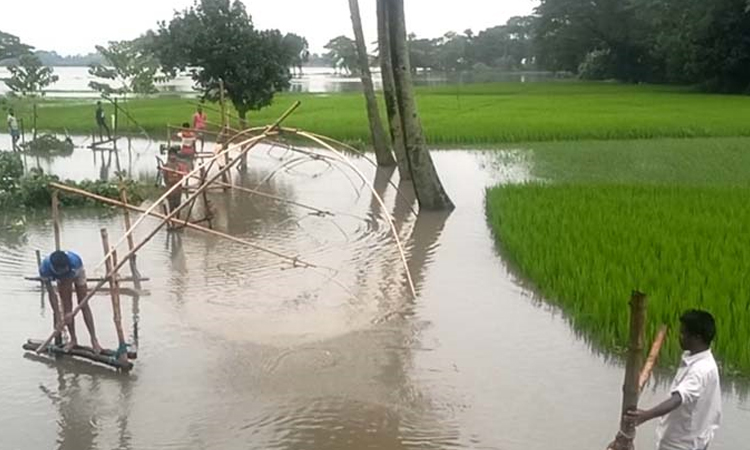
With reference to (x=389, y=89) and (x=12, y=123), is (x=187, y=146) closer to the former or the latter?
(x=389, y=89)

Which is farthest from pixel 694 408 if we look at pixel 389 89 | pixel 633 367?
pixel 389 89

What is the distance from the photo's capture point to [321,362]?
6.90 metres

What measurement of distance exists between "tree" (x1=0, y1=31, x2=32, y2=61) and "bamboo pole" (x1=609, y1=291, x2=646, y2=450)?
136 ft

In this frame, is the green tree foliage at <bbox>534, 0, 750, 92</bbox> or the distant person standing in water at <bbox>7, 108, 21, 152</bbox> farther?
A: the green tree foliage at <bbox>534, 0, 750, 92</bbox>

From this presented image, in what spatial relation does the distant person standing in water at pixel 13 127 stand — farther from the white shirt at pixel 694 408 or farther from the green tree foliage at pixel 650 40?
the green tree foliage at pixel 650 40

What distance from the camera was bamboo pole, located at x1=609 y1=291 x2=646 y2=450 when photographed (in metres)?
3.61

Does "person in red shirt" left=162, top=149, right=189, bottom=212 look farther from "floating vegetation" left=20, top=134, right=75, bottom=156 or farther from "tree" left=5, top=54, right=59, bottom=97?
"tree" left=5, top=54, right=59, bottom=97

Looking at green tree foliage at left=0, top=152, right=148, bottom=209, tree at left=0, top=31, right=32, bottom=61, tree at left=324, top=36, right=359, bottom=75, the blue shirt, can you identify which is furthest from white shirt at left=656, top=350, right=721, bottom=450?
tree at left=324, top=36, right=359, bottom=75

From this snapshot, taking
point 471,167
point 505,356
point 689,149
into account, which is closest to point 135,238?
point 505,356

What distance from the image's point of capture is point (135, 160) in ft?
74.3

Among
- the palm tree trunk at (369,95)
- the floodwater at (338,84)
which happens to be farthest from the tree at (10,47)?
the palm tree trunk at (369,95)

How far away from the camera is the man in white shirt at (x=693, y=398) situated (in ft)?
12.1

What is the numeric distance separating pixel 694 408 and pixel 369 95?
15.9m

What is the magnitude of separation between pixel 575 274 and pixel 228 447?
4.41 meters
